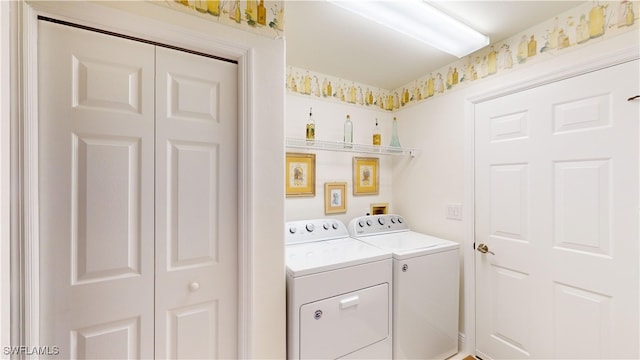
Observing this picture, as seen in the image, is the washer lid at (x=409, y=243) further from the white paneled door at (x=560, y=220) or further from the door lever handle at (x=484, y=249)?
the white paneled door at (x=560, y=220)

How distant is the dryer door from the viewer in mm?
1337

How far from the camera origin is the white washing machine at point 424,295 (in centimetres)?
162

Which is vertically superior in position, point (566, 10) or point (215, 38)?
point (566, 10)

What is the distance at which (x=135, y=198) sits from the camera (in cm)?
105

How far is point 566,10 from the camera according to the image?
4.77ft

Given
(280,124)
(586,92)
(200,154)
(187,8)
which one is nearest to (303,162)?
(280,124)

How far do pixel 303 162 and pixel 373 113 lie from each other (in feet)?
A: 3.18

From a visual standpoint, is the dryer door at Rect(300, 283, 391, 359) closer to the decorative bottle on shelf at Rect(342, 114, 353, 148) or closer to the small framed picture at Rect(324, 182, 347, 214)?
the small framed picture at Rect(324, 182, 347, 214)

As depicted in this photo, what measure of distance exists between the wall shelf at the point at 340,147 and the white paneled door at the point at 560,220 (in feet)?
2.12

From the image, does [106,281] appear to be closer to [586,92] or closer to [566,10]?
[586,92]

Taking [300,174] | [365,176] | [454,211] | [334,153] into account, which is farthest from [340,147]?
[454,211]

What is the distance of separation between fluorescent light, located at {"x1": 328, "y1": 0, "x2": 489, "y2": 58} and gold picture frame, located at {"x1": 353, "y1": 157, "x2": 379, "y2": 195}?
3.75 ft

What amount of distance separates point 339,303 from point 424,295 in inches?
27.1

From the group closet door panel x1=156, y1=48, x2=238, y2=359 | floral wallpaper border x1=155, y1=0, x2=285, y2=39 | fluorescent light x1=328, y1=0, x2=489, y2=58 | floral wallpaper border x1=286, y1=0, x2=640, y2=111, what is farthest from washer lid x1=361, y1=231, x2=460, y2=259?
floral wallpaper border x1=155, y1=0, x2=285, y2=39
